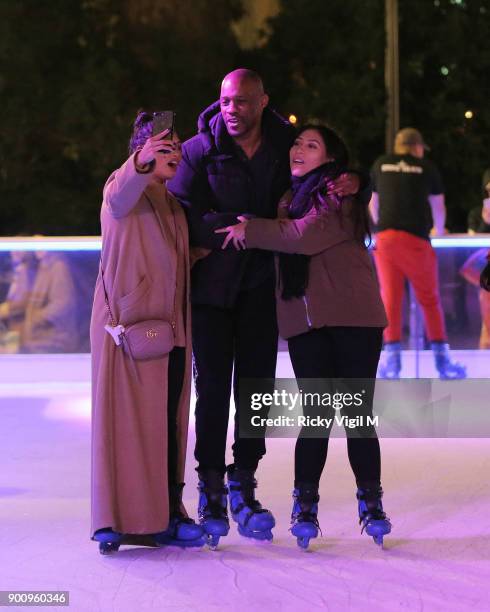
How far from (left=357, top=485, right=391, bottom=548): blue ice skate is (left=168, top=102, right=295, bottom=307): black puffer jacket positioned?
0.79 metres

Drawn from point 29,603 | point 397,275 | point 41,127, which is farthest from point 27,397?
point 41,127

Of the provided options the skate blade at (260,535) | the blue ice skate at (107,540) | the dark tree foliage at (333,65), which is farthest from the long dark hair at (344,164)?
the dark tree foliage at (333,65)

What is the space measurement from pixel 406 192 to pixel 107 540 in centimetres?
428

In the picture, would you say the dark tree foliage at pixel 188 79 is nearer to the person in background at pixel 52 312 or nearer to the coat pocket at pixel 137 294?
the person in background at pixel 52 312

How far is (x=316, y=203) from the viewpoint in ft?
13.7

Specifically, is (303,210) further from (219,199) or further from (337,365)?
(337,365)

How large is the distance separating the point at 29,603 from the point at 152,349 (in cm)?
91

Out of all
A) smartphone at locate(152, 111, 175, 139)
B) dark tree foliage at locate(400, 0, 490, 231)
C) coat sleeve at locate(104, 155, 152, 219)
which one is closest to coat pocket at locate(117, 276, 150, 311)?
coat sleeve at locate(104, 155, 152, 219)

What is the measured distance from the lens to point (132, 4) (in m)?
23.3

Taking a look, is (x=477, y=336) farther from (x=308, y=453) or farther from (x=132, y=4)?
(x=132, y=4)

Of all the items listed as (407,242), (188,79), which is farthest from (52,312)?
(188,79)

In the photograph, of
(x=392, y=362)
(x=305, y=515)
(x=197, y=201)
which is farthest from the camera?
(x=392, y=362)

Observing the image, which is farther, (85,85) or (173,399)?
(85,85)

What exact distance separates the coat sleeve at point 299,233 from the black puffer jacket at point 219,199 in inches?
4.4
